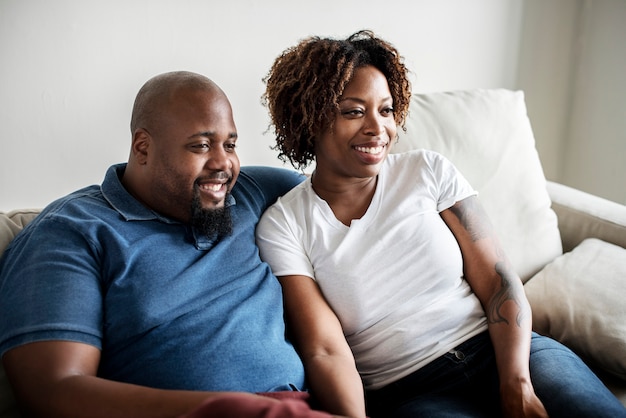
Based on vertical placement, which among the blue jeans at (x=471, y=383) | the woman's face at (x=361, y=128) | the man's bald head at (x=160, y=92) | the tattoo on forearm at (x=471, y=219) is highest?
the man's bald head at (x=160, y=92)

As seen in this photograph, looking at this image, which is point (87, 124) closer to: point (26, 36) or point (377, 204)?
point (26, 36)

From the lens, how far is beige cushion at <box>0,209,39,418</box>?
3.99 ft

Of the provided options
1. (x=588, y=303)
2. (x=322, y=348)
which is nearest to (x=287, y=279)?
(x=322, y=348)

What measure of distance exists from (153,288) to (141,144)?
1.03 feet

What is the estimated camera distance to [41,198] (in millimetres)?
1608

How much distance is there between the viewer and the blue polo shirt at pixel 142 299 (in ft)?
3.58

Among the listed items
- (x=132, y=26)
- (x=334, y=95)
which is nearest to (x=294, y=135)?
(x=334, y=95)

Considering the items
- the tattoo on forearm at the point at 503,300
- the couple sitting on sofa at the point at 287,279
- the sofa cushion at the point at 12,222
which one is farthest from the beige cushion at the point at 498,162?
the sofa cushion at the point at 12,222

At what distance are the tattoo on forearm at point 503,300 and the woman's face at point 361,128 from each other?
0.37 metres

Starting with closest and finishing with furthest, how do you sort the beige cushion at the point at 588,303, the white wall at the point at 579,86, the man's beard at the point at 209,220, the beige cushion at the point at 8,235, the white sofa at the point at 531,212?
the beige cushion at the point at 8,235, the man's beard at the point at 209,220, the beige cushion at the point at 588,303, the white sofa at the point at 531,212, the white wall at the point at 579,86

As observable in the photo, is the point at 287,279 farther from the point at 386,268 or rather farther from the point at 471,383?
the point at 471,383

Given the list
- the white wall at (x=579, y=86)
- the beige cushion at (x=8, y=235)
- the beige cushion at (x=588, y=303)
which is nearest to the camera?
the beige cushion at (x=8, y=235)

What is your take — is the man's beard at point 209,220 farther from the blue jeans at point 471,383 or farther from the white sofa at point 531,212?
the white sofa at point 531,212

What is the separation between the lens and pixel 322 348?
51.1 inches
